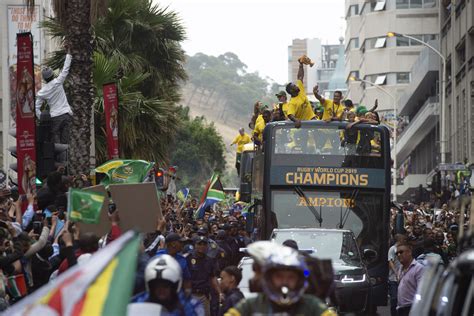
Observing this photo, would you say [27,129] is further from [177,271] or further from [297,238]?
[177,271]

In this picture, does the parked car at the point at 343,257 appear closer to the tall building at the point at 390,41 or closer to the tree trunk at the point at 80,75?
the tree trunk at the point at 80,75

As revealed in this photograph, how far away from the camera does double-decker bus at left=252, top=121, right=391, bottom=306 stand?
22.4 metres

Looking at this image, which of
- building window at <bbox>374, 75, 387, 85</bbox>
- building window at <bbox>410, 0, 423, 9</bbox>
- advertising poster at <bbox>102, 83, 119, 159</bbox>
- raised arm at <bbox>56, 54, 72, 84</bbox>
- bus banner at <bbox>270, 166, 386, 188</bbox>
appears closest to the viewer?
raised arm at <bbox>56, 54, 72, 84</bbox>

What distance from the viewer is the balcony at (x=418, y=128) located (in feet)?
212

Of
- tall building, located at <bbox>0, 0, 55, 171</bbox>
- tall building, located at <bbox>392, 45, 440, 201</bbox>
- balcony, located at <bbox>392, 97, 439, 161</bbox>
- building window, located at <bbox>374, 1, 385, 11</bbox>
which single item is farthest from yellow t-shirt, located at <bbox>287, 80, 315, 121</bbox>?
building window, located at <bbox>374, 1, 385, 11</bbox>

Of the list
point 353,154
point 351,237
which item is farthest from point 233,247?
point 351,237

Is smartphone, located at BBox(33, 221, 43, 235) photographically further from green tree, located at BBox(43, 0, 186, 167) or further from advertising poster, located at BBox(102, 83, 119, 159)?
green tree, located at BBox(43, 0, 186, 167)

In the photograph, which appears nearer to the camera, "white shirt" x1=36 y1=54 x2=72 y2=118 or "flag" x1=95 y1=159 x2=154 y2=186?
"white shirt" x1=36 y1=54 x2=72 y2=118

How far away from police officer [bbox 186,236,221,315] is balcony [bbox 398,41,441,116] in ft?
147

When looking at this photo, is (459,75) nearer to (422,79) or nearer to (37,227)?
(422,79)

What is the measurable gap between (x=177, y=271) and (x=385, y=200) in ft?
48.5

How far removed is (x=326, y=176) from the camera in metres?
22.5

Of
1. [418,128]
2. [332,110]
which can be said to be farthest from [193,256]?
[418,128]

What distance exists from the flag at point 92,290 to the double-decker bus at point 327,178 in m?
15.9
